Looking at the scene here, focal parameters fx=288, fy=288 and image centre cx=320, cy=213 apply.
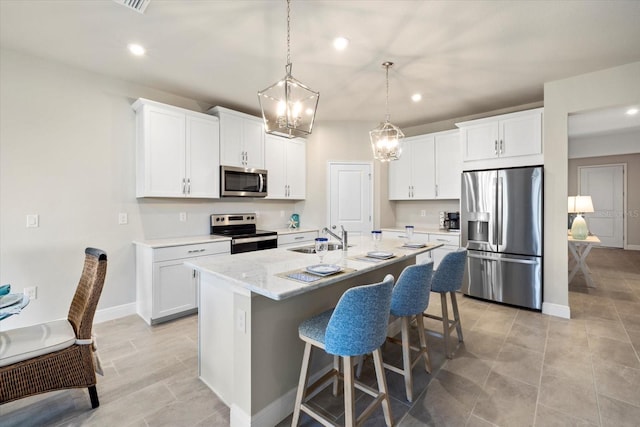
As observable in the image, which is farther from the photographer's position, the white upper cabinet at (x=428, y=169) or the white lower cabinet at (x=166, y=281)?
the white upper cabinet at (x=428, y=169)

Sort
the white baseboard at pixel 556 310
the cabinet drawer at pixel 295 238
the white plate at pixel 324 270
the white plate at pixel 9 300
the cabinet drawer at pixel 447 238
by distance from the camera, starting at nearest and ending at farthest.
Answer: the white plate at pixel 9 300
the white plate at pixel 324 270
the white baseboard at pixel 556 310
the cabinet drawer at pixel 447 238
the cabinet drawer at pixel 295 238

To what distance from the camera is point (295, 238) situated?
14.7ft

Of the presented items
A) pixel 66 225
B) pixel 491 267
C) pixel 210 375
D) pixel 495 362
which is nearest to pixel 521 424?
pixel 495 362

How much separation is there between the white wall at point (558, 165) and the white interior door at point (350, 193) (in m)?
2.42

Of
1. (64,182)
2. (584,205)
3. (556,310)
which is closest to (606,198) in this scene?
(584,205)

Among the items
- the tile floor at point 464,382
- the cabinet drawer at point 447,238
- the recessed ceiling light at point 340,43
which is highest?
the recessed ceiling light at point 340,43

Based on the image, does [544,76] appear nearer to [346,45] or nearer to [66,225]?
[346,45]

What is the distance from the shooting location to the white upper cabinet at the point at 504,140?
354cm

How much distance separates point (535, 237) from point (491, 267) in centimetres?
62

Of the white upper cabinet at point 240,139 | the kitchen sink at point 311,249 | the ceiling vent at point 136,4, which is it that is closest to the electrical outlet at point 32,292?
the white upper cabinet at point 240,139

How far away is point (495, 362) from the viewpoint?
2371 millimetres

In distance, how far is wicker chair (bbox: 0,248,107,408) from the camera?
5.20 feet

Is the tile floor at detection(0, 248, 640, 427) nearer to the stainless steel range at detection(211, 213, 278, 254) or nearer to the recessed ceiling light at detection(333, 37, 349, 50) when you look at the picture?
the stainless steel range at detection(211, 213, 278, 254)

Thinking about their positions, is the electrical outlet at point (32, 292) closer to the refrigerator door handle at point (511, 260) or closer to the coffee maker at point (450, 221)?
the refrigerator door handle at point (511, 260)
